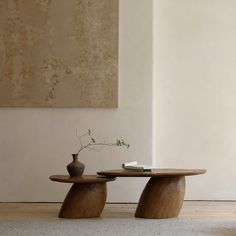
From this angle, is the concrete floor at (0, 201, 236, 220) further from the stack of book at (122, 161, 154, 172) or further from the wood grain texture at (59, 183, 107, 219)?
the stack of book at (122, 161, 154, 172)

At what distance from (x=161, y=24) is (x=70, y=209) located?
2447mm

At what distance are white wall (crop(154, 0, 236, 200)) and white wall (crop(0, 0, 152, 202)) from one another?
304 mm

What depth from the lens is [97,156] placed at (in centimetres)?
522

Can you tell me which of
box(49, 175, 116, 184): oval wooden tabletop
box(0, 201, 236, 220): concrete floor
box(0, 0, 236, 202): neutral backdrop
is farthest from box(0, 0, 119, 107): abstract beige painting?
box(49, 175, 116, 184): oval wooden tabletop

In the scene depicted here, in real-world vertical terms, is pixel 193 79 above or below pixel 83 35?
below

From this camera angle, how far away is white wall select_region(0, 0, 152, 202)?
17.1 ft

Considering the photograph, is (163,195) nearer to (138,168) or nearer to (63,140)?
(138,168)

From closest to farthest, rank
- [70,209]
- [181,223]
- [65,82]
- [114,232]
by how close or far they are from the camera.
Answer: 1. [114,232]
2. [181,223]
3. [70,209]
4. [65,82]

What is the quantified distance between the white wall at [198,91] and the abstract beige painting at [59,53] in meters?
0.61

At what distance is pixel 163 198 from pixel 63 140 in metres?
1.58

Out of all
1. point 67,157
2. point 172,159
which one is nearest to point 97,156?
point 67,157

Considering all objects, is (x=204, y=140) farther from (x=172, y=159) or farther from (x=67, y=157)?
(x=67, y=157)

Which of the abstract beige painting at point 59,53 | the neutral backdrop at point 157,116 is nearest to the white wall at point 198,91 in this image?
the neutral backdrop at point 157,116

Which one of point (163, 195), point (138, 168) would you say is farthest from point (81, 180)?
point (163, 195)
